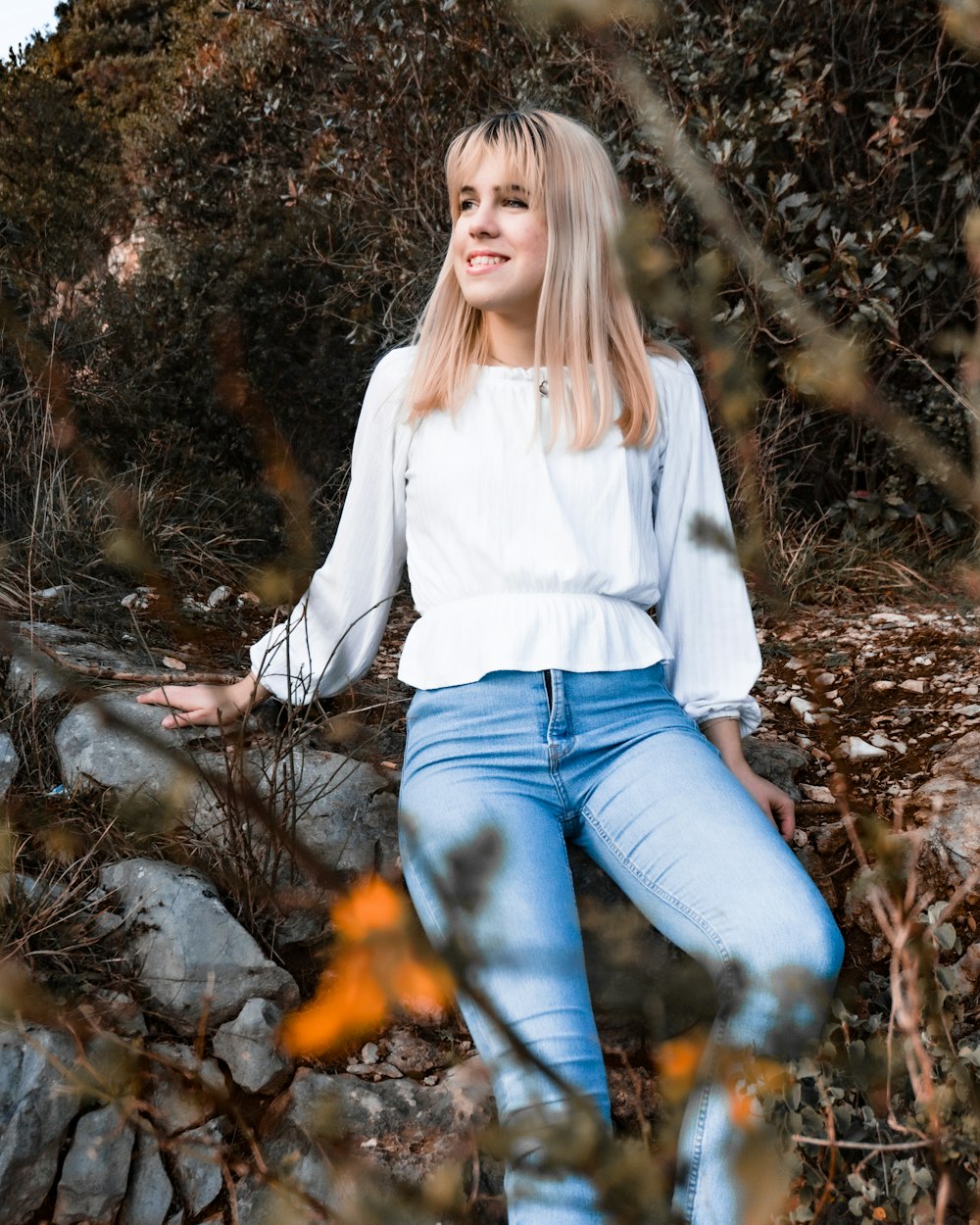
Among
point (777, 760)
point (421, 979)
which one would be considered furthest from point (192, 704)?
point (421, 979)

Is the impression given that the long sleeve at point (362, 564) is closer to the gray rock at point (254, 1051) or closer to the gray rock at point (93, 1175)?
the gray rock at point (254, 1051)

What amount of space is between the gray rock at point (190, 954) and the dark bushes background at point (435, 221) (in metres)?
2.07

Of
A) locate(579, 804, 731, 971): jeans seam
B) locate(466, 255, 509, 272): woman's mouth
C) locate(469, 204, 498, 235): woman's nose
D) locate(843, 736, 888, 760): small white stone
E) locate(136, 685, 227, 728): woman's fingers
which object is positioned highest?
locate(469, 204, 498, 235): woman's nose

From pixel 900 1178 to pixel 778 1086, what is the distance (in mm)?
462

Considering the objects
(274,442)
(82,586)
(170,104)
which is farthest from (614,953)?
(170,104)

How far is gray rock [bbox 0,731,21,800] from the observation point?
2504 millimetres

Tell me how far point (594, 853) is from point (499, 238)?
3.96ft

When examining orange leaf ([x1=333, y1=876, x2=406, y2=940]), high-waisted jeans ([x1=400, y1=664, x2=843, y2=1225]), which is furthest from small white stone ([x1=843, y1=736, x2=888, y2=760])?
orange leaf ([x1=333, y1=876, x2=406, y2=940])

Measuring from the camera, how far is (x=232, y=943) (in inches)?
85.3

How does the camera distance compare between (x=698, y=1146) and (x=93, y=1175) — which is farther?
(x=93, y=1175)

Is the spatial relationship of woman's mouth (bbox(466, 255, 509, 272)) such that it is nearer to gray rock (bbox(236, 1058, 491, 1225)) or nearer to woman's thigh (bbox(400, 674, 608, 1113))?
woman's thigh (bbox(400, 674, 608, 1113))

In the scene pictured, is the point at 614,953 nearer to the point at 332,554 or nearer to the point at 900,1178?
the point at 900,1178

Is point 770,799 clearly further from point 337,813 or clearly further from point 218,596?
point 218,596

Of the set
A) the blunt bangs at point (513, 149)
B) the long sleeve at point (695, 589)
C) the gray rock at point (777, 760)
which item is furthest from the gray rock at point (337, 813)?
the blunt bangs at point (513, 149)
